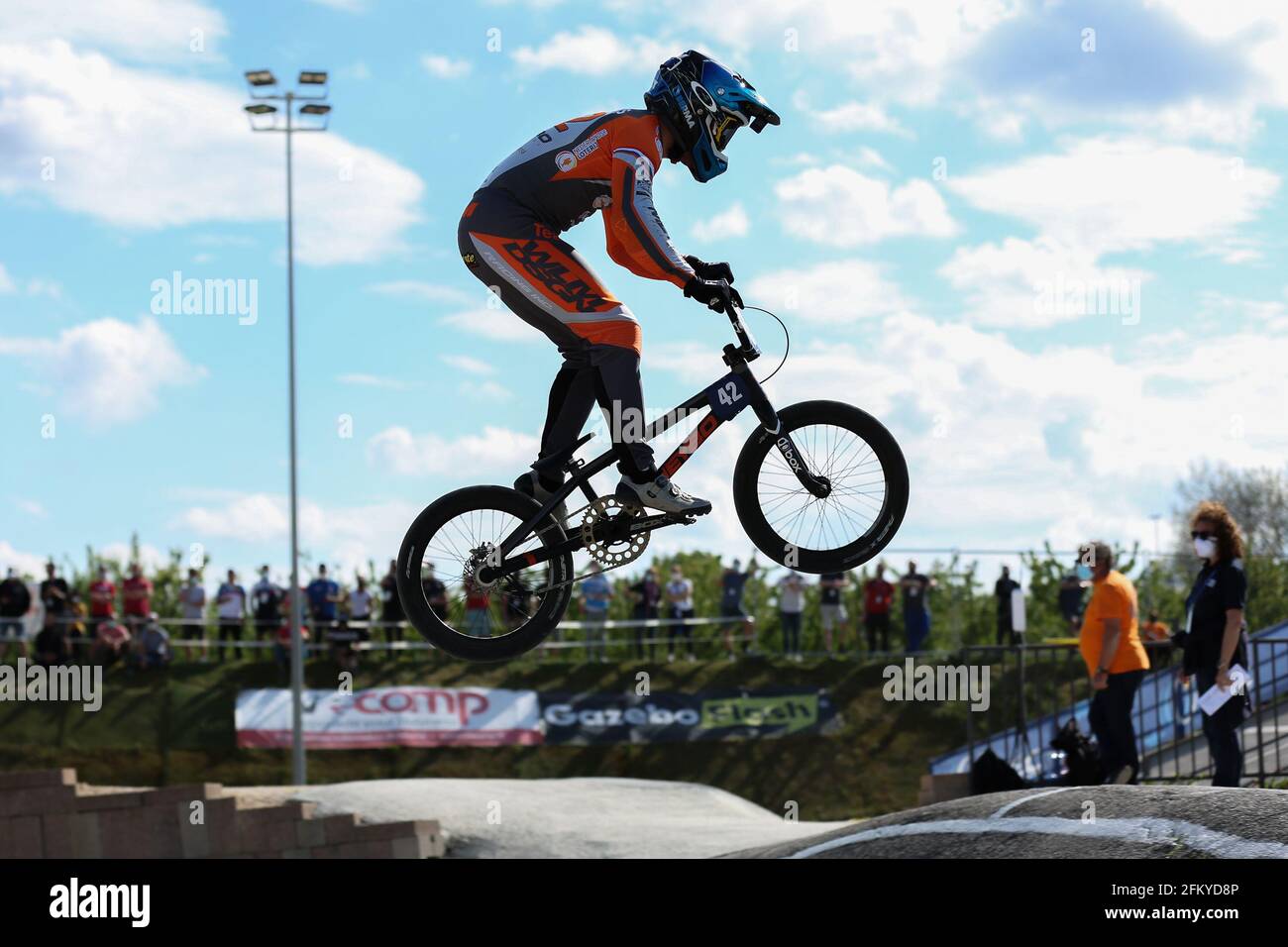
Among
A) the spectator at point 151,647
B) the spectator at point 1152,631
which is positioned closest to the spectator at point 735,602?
the spectator at point 1152,631

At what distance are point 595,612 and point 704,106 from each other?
2488 cm

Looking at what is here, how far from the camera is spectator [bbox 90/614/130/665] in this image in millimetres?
29703

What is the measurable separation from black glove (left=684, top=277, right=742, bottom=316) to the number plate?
0.47 meters

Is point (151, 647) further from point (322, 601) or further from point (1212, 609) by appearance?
point (1212, 609)

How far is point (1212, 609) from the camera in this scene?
35.6 ft

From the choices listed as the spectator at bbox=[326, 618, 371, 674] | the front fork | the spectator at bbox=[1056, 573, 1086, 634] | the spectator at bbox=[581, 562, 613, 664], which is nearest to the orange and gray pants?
the front fork

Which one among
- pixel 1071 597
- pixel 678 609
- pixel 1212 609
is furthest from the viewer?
pixel 678 609

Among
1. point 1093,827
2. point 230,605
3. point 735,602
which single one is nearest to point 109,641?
point 230,605

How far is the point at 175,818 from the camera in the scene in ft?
62.4

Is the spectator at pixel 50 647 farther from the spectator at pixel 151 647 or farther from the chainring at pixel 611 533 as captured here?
the chainring at pixel 611 533
